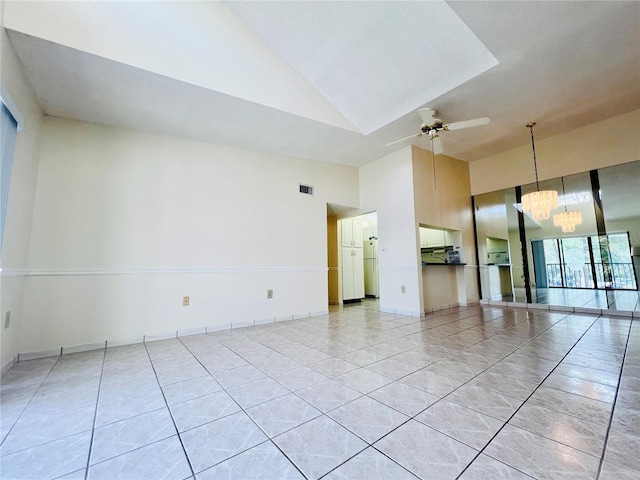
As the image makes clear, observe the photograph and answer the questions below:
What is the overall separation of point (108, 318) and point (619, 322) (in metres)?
6.52

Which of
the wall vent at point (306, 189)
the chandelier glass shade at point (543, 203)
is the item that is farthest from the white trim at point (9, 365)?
the chandelier glass shade at point (543, 203)

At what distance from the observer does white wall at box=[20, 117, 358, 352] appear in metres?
2.68

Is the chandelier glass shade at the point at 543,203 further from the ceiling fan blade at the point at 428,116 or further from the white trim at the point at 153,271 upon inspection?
the white trim at the point at 153,271

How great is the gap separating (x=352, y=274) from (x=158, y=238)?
400cm

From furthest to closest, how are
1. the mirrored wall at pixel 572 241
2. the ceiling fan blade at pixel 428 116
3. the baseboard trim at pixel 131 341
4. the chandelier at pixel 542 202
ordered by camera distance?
1. the chandelier at pixel 542 202
2. the mirrored wall at pixel 572 241
3. the ceiling fan blade at pixel 428 116
4. the baseboard trim at pixel 131 341

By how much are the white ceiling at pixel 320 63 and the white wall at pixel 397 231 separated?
976 mm

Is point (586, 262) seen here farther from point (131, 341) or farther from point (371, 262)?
point (131, 341)

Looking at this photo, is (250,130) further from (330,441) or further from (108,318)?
(330,441)

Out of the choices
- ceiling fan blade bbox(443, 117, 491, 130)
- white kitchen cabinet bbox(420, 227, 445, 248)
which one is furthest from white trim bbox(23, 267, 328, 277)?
white kitchen cabinet bbox(420, 227, 445, 248)

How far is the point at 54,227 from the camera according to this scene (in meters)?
2.67

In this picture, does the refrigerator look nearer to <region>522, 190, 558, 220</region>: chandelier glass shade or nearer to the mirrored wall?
the mirrored wall

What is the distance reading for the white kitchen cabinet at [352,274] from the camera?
5793 mm

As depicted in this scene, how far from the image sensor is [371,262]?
7.06 metres

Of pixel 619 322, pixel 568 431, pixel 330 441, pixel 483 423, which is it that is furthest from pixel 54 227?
pixel 619 322
